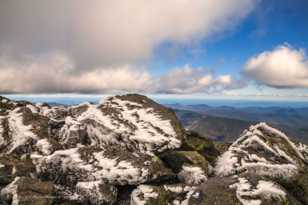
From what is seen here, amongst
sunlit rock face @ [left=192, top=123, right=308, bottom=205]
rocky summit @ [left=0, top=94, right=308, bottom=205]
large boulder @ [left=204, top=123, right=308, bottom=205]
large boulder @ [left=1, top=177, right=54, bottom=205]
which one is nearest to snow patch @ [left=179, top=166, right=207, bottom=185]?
rocky summit @ [left=0, top=94, right=308, bottom=205]

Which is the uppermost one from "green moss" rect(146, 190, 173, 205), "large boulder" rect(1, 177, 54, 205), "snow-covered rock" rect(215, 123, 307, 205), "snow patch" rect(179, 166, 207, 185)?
"snow-covered rock" rect(215, 123, 307, 205)

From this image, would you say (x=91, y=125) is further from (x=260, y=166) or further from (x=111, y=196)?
(x=260, y=166)

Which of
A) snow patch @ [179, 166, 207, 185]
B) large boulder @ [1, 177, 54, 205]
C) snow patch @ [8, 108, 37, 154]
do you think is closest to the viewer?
large boulder @ [1, 177, 54, 205]

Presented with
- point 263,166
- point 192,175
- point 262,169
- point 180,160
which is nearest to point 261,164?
point 263,166

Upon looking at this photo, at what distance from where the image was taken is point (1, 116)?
29.0 meters

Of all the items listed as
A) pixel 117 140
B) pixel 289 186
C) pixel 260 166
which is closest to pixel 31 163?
pixel 117 140

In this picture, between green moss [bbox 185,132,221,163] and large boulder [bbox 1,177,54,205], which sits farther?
green moss [bbox 185,132,221,163]

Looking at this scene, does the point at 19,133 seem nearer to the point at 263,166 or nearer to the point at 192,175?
the point at 192,175

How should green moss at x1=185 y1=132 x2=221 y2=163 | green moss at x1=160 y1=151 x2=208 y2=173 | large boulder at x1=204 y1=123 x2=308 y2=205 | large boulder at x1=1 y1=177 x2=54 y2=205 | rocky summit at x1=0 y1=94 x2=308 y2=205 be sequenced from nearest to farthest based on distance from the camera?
large boulder at x1=204 y1=123 x2=308 y2=205 < rocky summit at x1=0 y1=94 x2=308 y2=205 < large boulder at x1=1 y1=177 x2=54 y2=205 < green moss at x1=160 y1=151 x2=208 y2=173 < green moss at x1=185 y1=132 x2=221 y2=163

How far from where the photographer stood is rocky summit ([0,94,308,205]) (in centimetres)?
1592

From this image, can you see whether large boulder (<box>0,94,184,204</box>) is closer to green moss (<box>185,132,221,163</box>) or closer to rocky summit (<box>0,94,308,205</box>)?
Answer: rocky summit (<box>0,94,308,205</box>)

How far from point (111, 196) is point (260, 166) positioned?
1021 centimetres

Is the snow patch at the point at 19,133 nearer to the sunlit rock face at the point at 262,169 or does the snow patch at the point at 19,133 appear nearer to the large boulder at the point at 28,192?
the large boulder at the point at 28,192

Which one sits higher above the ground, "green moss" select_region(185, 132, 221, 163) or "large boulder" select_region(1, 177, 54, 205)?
"green moss" select_region(185, 132, 221, 163)
